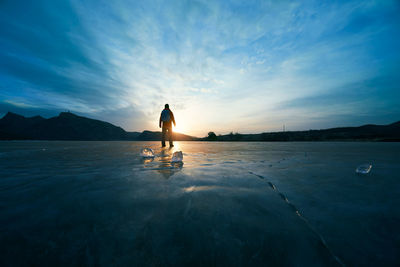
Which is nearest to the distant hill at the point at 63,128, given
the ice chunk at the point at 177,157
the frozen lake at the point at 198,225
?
the ice chunk at the point at 177,157

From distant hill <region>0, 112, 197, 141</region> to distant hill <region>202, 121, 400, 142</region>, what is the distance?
60685 mm

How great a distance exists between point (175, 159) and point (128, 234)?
8.56ft

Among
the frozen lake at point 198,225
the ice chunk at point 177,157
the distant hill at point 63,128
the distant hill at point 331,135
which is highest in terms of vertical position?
the distant hill at point 63,128

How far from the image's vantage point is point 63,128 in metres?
101

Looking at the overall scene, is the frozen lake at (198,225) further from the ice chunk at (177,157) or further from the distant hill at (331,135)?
the distant hill at (331,135)

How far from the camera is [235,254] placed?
77cm

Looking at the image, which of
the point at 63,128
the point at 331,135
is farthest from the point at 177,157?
the point at 63,128

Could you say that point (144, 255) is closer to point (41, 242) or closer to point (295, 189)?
point (41, 242)

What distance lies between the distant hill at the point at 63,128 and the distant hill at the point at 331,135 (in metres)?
60.7

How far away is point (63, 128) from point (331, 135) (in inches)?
5575

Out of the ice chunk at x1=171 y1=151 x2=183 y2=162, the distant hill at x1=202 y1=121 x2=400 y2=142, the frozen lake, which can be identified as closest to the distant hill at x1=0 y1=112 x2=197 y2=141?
the distant hill at x1=202 y1=121 x2=400 y2=142

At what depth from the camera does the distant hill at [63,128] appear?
89.9 m

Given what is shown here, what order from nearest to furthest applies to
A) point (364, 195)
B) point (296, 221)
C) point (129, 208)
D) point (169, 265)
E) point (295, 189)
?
point (169, 265) → point (296, 221) → point (129, 208) → point (364, 195) → point (295, 189)

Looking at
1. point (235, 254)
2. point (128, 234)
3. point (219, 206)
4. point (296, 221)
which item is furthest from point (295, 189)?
point (128, 234)
